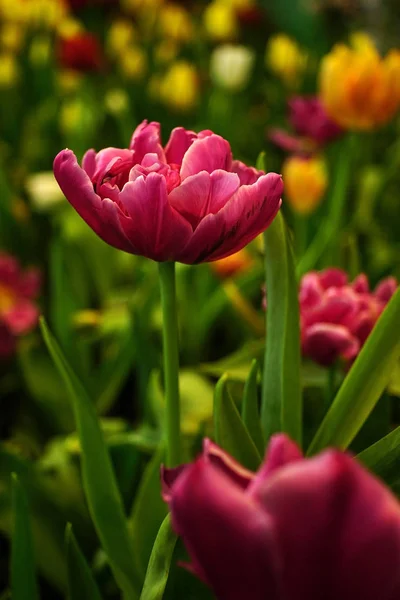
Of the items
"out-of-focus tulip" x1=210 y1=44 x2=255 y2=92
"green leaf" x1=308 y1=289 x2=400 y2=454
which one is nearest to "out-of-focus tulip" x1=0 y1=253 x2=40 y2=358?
"green leaf" x1=308 y1=289 x2=400 y2=454

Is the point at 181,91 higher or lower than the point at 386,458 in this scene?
lower

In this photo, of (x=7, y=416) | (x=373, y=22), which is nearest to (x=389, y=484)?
(x=7, y=416)

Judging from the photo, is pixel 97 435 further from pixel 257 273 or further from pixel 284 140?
pixel 284 140

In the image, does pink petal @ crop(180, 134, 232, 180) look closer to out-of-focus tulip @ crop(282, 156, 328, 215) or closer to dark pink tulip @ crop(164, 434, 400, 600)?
dark pink tulip @ crop(164, 434, 400, 600)

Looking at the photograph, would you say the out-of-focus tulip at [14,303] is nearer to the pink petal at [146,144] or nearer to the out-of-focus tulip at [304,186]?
the out-of-focus tulip at [304,186]

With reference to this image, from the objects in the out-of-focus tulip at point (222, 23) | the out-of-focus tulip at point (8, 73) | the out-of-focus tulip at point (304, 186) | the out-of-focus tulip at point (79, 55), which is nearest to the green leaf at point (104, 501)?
the out-of-focus tulip at point (304, 186)

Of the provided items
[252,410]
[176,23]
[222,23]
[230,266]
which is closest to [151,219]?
[252,410]

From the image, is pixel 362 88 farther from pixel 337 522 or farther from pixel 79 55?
pixel 337 522

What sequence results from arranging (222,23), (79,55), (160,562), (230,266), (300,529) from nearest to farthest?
(300,529), (160,562), (230,266), (79,55), (222,23)
